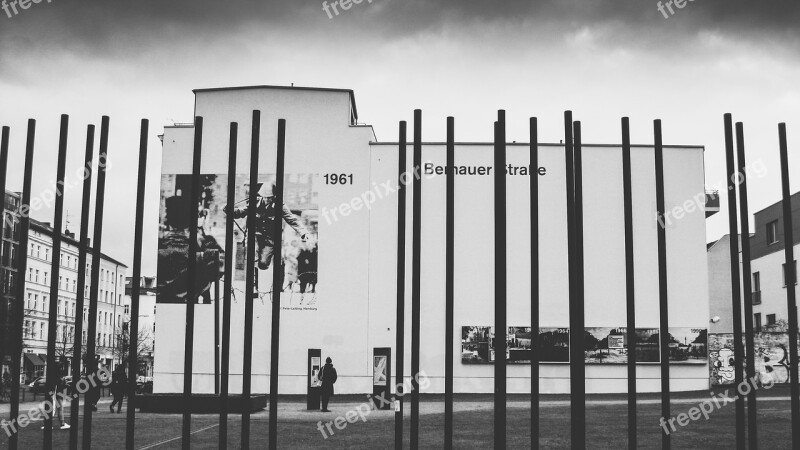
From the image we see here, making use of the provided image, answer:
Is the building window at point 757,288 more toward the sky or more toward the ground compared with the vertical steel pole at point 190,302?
more toward the sky

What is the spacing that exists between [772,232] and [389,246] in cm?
2918

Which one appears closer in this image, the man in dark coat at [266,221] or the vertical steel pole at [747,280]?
the vertical steel pole at [747,280]

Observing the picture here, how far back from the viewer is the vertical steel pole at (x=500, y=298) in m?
5.32

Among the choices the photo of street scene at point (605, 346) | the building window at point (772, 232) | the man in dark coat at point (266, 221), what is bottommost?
the photo of street scene at point (605, 346)

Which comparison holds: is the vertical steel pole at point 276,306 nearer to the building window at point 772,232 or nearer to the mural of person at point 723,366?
the mural of person at point 723,366

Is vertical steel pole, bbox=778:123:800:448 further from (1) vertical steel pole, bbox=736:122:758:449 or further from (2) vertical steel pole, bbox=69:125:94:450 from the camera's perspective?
(2) vertical steel pole, bbox=69:125:94:450

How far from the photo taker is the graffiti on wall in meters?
38.2

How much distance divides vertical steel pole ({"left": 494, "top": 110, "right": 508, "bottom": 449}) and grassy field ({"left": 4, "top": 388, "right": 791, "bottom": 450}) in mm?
9135

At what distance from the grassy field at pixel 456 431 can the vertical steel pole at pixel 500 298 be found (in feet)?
30.0

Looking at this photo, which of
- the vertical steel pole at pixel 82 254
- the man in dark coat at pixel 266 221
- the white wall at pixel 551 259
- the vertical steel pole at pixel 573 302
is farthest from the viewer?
the white wall at pixel 551 259

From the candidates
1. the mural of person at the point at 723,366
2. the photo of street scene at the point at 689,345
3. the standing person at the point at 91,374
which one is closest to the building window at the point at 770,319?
the mural of person at the point at 723,366

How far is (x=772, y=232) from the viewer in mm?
53031

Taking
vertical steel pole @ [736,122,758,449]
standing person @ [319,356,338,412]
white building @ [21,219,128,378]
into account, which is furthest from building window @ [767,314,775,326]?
white building @ [21,219,128,378]

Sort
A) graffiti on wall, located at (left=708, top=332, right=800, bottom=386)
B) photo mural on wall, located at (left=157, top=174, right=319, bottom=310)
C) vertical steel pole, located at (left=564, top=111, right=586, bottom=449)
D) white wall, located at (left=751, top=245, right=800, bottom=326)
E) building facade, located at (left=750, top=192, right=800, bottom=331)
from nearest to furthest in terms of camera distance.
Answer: vertical steel pole, located at (left=564, top=111, right=586, bottom=449) < graffiti on wall, located at (left=708, top=332, right=800, bottom=386) < photo mural on wall, located at (left=157, top=174, right=319, bottom=310) < building facade, located at (left=750, top=192, right=800, bottom=331) < white wall, located at (left=751, top=245, right=800, bottom=326)
